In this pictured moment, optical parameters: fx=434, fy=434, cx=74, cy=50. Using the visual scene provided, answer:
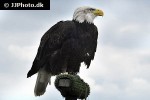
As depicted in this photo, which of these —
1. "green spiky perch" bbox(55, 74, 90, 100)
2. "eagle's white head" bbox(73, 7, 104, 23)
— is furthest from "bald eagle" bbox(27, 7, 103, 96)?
"green spiky perch" bbox(55, 74, 90, 100)

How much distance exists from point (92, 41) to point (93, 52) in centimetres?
33

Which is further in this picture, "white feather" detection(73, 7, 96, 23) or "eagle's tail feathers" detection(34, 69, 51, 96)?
"white feather" detection(73, 7, 96, 23)

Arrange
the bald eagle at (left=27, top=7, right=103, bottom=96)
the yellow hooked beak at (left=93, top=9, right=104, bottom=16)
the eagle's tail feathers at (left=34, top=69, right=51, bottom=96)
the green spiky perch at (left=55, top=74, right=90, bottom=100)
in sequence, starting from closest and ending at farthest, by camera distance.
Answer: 1. the green spiky perch at (left=55, top=74, right=90, bottom=100)
2. the bald eagle at (left=27, top=7, right=103, bottom=96)
3. the eagle's tail feathers at (left=34, top=69, right=51, bottom=96)
4. the yellow hooked beak at (left=93, top=9, right=104, bottom=16)

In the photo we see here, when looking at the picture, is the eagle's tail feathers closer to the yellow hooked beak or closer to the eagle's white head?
the eagle's white head

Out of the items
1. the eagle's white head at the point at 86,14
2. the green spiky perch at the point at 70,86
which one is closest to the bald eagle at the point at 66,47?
the eagle's white head at the point at 86,14

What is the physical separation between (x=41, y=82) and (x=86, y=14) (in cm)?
196

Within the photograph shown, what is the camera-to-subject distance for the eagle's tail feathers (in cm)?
1000

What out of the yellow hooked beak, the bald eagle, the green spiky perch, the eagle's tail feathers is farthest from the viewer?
the yellow hooked beak

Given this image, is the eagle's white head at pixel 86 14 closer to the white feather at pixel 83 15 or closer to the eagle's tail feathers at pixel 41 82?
the white feather at pixel 83 15

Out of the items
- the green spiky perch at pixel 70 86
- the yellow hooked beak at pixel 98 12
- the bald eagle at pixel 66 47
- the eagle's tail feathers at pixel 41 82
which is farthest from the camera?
the yellow hooked beak at pixel 98 12

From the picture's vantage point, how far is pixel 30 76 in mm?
10102

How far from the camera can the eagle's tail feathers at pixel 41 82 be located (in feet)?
32.8

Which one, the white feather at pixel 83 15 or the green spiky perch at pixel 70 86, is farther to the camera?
the white feather at pixel 83 15

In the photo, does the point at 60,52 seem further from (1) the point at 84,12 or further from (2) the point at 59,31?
(1) the point at 84,12
